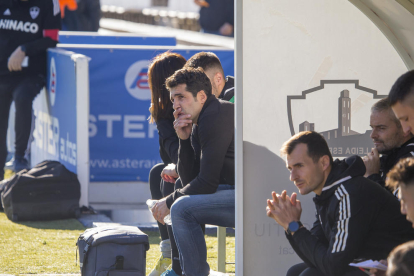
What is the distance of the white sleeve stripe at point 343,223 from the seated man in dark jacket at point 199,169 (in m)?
0.99

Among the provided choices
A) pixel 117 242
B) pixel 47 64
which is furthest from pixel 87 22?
pixel 117 242

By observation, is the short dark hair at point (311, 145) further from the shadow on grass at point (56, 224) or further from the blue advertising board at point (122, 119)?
the blue advertising board at point (122, 119)

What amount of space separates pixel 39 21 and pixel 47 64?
50cm

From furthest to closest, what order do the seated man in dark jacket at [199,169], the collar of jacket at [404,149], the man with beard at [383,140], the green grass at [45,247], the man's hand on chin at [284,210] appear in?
1. the green grass at [45,247]
2. the seated man in dark jacket at [199,169]
3. the man with beard at [383,140]
4. the collar of jacket at [404,149]
5. the man's hand on chin at [284,210]

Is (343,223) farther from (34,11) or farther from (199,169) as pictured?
(34,11)

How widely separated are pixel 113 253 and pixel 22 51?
3.95 m

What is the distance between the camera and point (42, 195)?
20.2ft

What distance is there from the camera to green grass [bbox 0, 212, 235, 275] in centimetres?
465

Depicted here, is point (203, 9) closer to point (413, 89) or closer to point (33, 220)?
point (33, 220)

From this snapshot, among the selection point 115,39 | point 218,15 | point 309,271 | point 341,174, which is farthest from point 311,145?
point 218,15

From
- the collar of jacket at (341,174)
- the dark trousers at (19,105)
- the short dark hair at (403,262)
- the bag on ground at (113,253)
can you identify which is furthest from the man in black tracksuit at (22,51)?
the short dark hair at (403,262)

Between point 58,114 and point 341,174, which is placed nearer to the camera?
point 341,174

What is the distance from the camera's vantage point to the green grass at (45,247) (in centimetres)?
465

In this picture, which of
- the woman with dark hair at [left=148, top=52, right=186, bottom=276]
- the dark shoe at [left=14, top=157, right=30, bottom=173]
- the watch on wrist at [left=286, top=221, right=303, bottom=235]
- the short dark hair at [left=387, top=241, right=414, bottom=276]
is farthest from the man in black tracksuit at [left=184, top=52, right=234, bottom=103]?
the dark shoe at [left=14, top=157, right=30, bottom=173]
